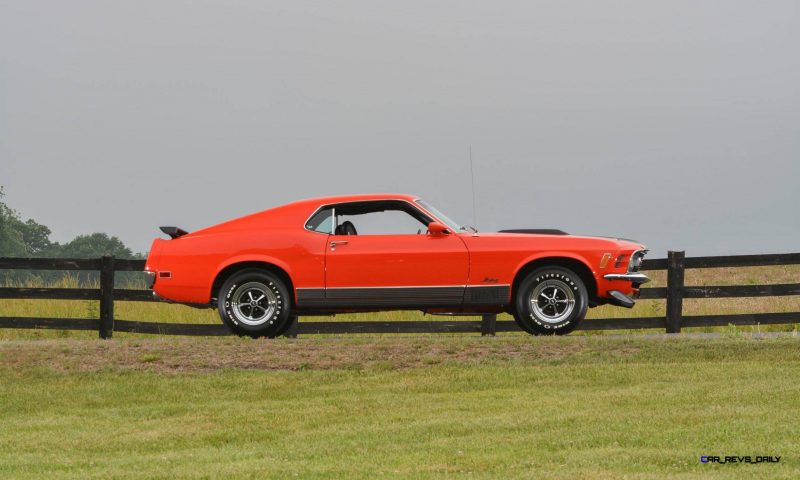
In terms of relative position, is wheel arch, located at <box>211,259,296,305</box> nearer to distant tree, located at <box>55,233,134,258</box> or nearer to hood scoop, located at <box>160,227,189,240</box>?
hood scoop, located at <box>160,227,189,240</box>

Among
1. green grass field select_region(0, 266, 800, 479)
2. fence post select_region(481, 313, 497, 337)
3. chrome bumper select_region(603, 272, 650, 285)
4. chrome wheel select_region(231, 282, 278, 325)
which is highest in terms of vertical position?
chrome bumper select_region(603, 272, 650, 285)

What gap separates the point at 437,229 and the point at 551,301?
1920 millimetres

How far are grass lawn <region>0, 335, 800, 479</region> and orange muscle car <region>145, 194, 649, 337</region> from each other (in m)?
0.73

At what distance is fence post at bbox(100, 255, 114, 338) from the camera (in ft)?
64.8

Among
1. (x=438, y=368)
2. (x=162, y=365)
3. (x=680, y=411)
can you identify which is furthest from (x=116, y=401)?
(x=680, y=411)

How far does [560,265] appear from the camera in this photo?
14727 millimetres

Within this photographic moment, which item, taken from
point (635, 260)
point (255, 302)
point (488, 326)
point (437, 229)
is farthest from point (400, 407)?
point (488, 326)

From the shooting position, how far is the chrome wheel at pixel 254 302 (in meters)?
14.7

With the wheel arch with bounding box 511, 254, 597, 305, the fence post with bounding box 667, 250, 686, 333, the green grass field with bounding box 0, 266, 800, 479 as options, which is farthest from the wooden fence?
the wheel arch with bounding box 511, 254, 597, 305

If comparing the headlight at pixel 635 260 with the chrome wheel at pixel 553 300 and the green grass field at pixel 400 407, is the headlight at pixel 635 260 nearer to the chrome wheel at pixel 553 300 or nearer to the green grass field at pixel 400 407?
the chrome wheel at pixel 553 300

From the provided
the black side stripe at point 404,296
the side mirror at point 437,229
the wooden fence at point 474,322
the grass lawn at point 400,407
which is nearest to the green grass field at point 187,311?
the wooden fence at point 474,322

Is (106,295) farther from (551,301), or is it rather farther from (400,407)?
(400,407)

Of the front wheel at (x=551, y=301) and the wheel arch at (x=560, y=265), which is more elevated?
the wheel arch at (x=560, y=265)

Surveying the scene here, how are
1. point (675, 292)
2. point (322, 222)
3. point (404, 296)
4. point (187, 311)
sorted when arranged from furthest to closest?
point (187, 311) → point (675, 292) → point (322, 222) → point (404, 296)
